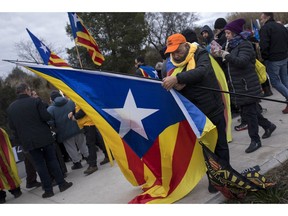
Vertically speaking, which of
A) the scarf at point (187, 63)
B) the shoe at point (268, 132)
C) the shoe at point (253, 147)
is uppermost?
the scarf at point (187, 63)

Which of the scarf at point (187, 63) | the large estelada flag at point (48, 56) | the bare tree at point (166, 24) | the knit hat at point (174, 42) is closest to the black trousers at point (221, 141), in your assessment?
the scarf at point (187, 63)

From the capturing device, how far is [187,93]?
3.66m

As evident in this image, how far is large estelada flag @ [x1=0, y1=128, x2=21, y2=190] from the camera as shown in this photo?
550 cm

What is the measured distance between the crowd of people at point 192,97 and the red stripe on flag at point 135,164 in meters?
0.90

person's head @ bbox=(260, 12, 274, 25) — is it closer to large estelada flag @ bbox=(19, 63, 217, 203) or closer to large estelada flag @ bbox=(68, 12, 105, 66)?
large estelada flag @ bbox=(19, 63, 217, 203)

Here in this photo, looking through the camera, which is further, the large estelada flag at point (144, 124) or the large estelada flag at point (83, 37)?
the large estelada flag at point (83, 37)

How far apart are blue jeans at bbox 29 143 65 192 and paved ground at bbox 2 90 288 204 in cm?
22

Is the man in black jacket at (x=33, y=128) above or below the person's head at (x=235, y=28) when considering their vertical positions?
below

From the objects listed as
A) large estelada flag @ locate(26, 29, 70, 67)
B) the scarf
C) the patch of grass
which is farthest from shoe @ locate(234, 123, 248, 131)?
large estelada flag @ locate(26, 29, 70, 67)

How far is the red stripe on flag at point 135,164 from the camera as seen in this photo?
13.2 ft

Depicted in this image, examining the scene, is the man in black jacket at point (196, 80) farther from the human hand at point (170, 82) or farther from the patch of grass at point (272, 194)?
the patch of grass at point (272, 194)

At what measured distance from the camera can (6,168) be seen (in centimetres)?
554

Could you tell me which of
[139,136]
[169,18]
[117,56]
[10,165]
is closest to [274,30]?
[139,136]

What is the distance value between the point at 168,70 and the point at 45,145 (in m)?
2.41
